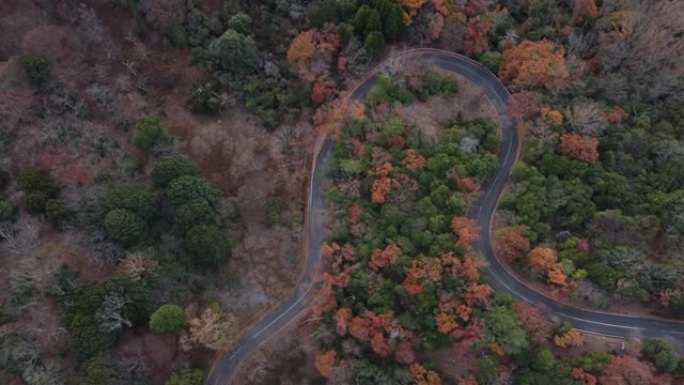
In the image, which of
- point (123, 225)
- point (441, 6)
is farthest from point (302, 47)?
point (123, 225)

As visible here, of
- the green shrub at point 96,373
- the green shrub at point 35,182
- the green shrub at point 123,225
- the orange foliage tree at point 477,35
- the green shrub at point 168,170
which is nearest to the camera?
the green shrub at point 96,373

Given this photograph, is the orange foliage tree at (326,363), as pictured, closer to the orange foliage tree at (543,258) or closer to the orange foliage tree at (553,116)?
the orange foliage tree at (543,258)

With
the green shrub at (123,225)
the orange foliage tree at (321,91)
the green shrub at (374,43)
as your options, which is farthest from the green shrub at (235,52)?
the green shrub at (123,225)

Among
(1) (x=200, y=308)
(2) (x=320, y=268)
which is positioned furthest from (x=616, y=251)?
(1) (x=200, y=308)

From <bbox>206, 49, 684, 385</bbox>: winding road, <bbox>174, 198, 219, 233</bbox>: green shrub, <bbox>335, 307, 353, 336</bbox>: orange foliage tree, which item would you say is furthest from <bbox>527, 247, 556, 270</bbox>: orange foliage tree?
Result: <bbox>174, 198, 219, 233</bbox>: green shrub

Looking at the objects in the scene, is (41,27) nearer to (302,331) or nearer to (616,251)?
(302,331)

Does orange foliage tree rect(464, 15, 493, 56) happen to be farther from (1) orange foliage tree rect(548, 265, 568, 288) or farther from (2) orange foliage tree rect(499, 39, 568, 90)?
(1) orange foliage tree rect(548, 265, 568, 288)

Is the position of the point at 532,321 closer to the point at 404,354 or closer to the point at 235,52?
the point at 404,354
